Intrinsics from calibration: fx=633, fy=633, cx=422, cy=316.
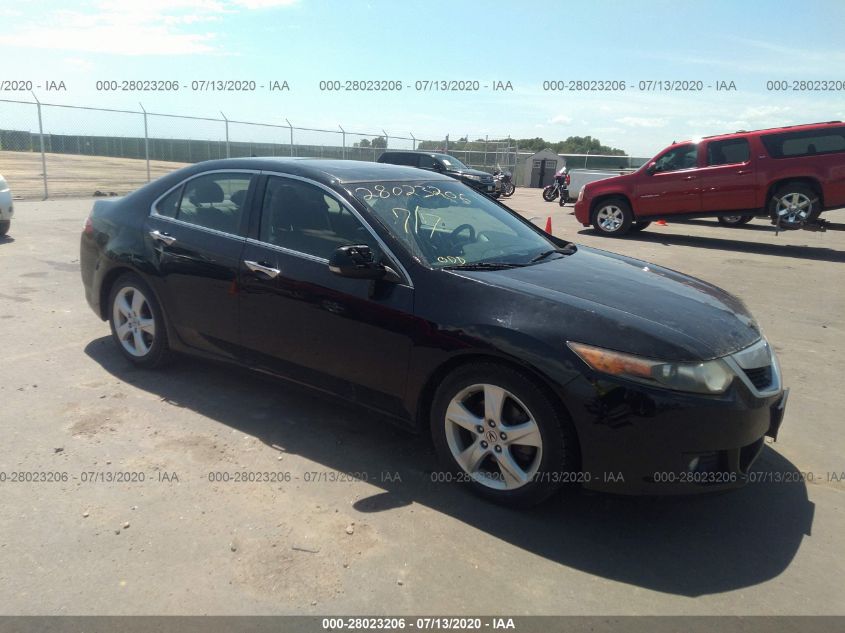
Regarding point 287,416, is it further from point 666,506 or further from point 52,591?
point 666,506

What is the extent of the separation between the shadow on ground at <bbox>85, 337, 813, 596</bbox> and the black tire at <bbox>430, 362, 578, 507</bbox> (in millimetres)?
120

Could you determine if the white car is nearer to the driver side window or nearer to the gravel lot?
the gravel lot

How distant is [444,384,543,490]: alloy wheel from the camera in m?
2.99

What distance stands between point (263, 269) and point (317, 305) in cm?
49

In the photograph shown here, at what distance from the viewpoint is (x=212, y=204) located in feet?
14.3

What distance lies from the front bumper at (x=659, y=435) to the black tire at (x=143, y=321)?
307 cm

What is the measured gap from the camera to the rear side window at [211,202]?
13.7 feet

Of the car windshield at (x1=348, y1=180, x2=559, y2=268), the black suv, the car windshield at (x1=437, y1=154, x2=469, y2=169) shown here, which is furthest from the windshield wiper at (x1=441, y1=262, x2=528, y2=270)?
the car windshield at (x1=437, y1=154, x2=469, y2=169)

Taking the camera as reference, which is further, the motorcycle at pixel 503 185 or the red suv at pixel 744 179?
the motorcycle at pixel 503 185

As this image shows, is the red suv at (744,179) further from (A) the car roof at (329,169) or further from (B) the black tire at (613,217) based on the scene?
(A) the car roof at (329,169)

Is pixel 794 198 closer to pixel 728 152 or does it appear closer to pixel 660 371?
pixel 728 152

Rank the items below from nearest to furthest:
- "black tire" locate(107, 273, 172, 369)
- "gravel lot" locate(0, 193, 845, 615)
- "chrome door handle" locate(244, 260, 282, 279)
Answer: "gravel lot" locate(0, 193, 845, 615), "chrome door handle" locate(244, 260, 282, 279), "black tire" locate(107, 273, 172, 369)

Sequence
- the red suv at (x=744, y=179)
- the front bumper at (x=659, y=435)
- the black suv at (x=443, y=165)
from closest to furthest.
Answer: the front bumper at (x=659, y=435), the red suv at (x=744, y=179), the black suv at (x=443, y=165)

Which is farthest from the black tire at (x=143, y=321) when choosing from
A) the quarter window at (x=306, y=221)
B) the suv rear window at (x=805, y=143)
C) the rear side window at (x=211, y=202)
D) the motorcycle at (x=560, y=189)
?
the motorcycle at (x=560, y=189)
